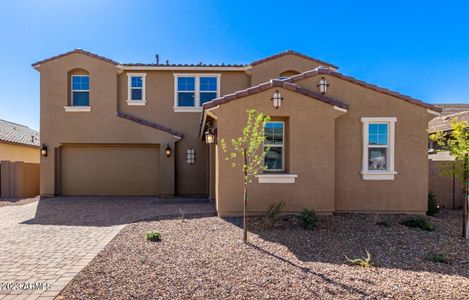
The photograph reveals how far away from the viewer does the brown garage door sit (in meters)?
13.5

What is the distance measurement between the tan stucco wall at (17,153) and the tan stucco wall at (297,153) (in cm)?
1659

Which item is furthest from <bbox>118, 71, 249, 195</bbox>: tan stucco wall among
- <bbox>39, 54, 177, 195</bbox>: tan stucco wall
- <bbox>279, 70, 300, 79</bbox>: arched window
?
<bbox>279, 70, 300, 79</bbox>: arched window

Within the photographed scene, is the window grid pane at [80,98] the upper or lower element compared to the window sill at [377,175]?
upper

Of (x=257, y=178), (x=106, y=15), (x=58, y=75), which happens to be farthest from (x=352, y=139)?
(x=58, y=75)

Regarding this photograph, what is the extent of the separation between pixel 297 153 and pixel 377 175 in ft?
8.85

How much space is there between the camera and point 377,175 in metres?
8.38

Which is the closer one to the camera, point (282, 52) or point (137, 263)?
point (137, 263)

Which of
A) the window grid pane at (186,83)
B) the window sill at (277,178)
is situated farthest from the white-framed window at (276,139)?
the window grid pane at (186,83)

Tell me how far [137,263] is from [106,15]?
971cm

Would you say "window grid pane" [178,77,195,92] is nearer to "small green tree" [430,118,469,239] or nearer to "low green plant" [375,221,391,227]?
"low green plant" [375,221,391,227]

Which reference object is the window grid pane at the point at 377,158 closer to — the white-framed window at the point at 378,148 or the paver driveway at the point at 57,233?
the white-framed window at the point at 378,148

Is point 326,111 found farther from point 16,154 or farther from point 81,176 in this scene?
point 16,154

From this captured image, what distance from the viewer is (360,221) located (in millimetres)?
7641

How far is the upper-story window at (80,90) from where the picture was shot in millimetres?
13344
